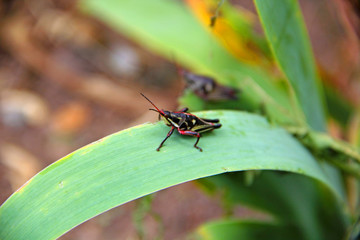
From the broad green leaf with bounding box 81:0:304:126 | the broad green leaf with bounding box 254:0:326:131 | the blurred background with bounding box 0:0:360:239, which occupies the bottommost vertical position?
the blurred background with bounding box 0:0:360:239

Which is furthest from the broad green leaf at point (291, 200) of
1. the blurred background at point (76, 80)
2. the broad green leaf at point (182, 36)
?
the blurred background at point (76, 80)

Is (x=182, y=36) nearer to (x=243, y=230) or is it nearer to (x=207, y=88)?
(x=207, y=88)

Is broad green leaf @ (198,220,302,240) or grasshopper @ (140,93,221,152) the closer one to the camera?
grasshopper @ (140,93,221,152)

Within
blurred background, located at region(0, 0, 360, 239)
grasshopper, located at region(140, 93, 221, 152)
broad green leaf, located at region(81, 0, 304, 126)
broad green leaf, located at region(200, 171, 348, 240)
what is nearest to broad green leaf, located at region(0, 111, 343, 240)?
grasshopper, located at region(140, 93, 221, 152)

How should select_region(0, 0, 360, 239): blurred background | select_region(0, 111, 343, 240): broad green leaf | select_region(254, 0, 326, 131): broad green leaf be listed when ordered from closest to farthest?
1. select_region(0, 111, 343, 240): broad green leaf
2. select_region(254, 0, 326, 131): broad green leaf
3. select_region(0, 0, 360, 239): blurred background

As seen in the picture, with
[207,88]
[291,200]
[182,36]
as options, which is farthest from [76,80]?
[291,200]

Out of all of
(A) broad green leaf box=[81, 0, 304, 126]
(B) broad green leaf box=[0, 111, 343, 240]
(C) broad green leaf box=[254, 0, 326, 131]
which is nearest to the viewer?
(B) broad green leaf box=[0, 111, 343, 240]

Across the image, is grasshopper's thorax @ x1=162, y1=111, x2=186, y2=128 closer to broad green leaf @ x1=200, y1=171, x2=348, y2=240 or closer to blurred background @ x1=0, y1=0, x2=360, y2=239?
broad green leaf @ x1=200, y1=171, x2=348, y2=240

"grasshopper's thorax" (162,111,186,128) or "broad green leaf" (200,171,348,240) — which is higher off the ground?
"grasshopper's thorax" (162,111,186,128)
